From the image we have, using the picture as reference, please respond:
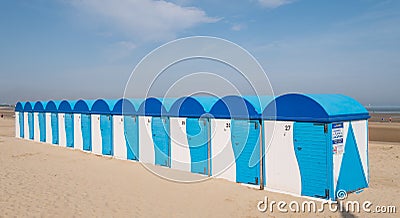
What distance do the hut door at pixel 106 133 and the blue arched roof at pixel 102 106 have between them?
221 millimetres

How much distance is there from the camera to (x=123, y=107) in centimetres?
1219

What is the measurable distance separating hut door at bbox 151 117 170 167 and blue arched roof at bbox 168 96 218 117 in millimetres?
461

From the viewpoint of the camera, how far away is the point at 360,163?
7473 millimetres

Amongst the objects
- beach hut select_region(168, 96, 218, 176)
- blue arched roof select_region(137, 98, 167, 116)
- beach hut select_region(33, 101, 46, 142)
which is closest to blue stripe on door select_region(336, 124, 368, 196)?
beach hut select_region(168, 96, 218, 176)

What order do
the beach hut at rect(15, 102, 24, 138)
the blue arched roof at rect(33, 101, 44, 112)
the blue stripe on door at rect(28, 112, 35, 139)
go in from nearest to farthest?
1. the blue arched roof at rect(33, 101, 44, 112)
2. the blue stripe on door at rect(28, 112, 35, 139)
3. the beach hut at rect(15, 102, 24, 138)

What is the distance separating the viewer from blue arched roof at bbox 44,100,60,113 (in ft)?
52.4

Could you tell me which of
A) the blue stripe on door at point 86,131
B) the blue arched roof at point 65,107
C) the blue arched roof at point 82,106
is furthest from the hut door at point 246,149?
the blue arched roof at point 65,107

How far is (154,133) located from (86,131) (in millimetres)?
4371

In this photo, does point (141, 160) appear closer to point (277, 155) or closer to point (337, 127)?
point (277, 155)

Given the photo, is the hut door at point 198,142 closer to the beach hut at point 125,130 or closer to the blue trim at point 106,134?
the beach hut at point 125,130

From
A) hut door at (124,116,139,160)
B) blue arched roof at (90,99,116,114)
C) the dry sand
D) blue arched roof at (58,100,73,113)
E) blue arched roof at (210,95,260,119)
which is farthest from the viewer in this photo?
blue arched roof at (58,100,73,113)

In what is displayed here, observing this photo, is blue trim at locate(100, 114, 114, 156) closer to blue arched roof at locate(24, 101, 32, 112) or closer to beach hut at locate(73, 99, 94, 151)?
beach hut at locate(73, 99, 94, 151)

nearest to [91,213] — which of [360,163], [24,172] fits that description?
[24,172]

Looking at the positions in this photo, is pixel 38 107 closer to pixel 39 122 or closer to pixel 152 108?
pixel 39 122
